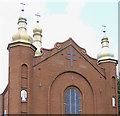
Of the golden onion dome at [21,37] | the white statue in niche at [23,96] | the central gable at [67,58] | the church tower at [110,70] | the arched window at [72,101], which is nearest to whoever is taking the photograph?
the white statue in niche at [23,96]

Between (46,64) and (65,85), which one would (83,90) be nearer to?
(65,85)

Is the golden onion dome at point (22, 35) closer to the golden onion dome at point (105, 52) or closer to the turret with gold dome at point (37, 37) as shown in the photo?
the golden onion dome at point (105, 52)

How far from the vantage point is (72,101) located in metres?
23.7

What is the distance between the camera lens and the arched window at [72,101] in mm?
23320

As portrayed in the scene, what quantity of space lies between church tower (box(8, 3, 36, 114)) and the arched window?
3485 mm

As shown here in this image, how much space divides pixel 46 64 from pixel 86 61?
404 cm

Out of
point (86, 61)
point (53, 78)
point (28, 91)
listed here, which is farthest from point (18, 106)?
point (86, 61)

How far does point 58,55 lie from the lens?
23.8 meters

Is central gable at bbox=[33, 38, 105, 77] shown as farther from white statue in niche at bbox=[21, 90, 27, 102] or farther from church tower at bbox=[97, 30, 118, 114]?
white statue in niche at bbox=[21, 90, 27, 102]

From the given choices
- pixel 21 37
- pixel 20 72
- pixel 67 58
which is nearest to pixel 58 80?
pixel 67 58

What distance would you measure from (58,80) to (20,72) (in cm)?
355

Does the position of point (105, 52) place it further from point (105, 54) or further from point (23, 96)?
point (23, 96)

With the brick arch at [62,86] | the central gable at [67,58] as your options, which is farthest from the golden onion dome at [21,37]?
the brick arch at [62,86]

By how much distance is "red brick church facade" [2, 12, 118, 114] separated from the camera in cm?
2147
